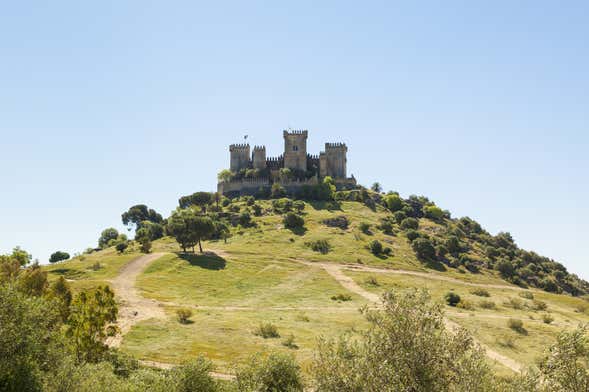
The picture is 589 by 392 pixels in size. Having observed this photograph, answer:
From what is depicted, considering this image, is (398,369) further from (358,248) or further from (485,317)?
(358,248)

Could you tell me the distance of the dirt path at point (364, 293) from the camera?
5200cm

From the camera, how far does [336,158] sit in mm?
183000

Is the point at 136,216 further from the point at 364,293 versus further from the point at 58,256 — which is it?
the point at 364,293

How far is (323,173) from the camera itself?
592ft

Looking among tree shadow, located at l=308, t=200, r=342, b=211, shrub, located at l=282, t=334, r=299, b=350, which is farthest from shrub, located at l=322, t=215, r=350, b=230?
shrub, located at l=282, t=334, r=299, b=350

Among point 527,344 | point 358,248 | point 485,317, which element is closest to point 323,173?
point 358,248

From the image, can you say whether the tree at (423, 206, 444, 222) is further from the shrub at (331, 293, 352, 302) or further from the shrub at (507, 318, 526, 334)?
the shrub at (507, 318, 526, 334)

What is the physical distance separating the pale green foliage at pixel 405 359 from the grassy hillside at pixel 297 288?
3086 mm

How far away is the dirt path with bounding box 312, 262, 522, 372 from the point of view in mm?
52000

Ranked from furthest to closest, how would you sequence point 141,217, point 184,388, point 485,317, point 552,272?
point 141,217 → point 552,272 → point 485,317 → point 184,388

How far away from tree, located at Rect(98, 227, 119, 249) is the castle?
37.6 meters

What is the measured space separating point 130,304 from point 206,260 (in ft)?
110

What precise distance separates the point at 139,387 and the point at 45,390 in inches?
216

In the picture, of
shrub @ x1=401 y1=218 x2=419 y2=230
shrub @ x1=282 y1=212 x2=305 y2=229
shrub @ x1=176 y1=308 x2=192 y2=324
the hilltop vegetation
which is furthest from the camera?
shrub @ x1=401 y1=218 x2=419 y2=230
